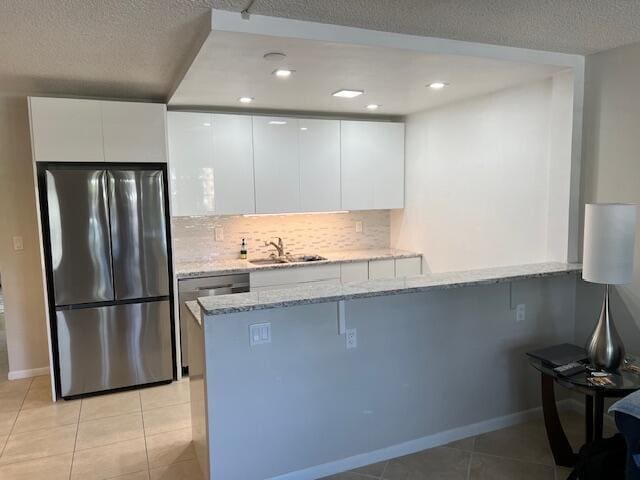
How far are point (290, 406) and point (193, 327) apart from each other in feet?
2.26

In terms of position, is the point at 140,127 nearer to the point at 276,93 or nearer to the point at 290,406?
the point at 276,93

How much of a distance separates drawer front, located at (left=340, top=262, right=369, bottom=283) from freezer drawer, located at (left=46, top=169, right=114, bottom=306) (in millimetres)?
2082

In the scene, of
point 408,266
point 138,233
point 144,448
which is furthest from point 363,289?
point 408,266

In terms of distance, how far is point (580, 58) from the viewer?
3.10 meters

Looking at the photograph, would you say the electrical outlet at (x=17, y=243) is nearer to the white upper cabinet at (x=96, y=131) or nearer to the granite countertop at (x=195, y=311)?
the white upper cabinet at (x=96, y=131)

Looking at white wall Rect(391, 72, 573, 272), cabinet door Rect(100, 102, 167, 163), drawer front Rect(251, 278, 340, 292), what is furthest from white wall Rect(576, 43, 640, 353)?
cabinet door Rect(100, 102, 167, 163)

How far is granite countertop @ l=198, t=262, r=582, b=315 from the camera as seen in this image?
2.33 meters

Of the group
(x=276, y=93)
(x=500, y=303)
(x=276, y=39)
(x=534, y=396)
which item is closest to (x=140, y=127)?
(x=276, y=93)

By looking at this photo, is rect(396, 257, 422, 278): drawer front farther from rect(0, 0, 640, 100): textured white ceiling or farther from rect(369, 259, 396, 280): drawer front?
rect(0, 0, 640, 100): textured white ceiling

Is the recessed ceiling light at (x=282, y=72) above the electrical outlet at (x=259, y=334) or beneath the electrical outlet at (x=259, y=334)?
above

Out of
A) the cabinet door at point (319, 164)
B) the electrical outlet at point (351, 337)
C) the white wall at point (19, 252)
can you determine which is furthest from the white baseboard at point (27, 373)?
the electrical outlet at point (351, 337)

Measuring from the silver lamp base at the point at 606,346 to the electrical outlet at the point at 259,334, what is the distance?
68.1 inches

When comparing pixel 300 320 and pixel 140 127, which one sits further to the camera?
pixel 140 127

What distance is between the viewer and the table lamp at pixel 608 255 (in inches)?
97.0
